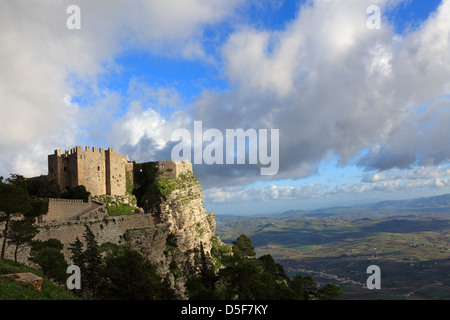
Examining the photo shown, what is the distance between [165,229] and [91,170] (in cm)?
1572

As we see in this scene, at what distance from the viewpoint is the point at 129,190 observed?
58.1 meters

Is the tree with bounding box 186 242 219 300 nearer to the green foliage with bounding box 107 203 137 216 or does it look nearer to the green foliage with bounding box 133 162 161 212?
the green foliage with bounding box 133 162 161 212

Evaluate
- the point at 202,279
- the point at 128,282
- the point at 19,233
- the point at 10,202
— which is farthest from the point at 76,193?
the point at 128,282

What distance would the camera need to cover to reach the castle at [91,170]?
4994 cm

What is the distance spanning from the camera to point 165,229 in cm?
4881

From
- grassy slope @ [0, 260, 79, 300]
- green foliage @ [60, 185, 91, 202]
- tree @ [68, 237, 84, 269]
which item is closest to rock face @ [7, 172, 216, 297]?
tree @ [68, 237, 84, 269]

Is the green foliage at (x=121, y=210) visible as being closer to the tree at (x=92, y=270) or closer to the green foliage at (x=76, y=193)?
the green foliage at (x=76, y=193)

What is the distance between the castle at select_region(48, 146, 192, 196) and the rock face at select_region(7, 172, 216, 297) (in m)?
5.36

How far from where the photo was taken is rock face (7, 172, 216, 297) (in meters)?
38.4

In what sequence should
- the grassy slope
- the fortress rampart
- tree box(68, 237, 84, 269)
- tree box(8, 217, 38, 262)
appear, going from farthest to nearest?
the fortress rampart < tree box(68, 237, 84, 269) < tree box(8, 217, 38, 262) < the grassy slope

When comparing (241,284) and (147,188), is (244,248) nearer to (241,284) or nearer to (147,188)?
(147,188)

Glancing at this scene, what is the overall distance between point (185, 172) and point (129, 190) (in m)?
10.9

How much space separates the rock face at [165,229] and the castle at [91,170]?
536 centimetres
